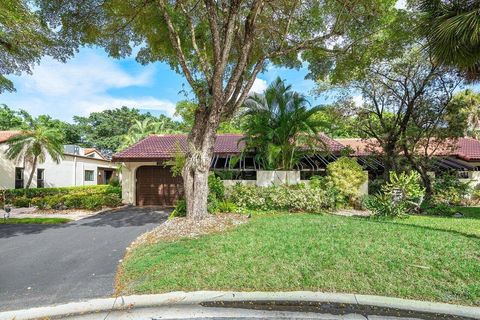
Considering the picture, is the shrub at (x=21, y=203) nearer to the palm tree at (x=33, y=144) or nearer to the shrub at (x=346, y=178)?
the palm tree at (x=33, y=144)

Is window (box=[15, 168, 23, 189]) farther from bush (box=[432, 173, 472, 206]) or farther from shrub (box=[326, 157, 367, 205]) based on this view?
bush (box=[432, 173, 472, 206])

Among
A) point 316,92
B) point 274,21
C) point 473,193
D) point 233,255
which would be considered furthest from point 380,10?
point 473,193

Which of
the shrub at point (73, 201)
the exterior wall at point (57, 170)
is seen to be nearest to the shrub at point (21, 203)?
the shrub at point (73, 201)

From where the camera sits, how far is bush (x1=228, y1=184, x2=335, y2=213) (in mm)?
12867

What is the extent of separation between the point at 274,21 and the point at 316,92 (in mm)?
6754

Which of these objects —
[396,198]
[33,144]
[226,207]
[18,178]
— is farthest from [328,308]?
[18,178]

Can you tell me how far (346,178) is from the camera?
544 inches

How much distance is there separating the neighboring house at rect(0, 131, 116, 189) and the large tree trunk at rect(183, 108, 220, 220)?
62.1 feet

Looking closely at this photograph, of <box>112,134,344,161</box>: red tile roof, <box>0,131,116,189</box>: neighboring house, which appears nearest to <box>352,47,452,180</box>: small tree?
<box>112,134,344,161</box>: red tile roof

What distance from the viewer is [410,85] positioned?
14594 millimetres

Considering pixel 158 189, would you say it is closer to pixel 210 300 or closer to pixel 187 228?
pixel 187 228

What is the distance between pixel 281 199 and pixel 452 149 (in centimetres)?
1086

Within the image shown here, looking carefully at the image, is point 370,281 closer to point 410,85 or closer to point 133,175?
point 410,85

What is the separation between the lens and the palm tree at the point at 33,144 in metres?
21.1
